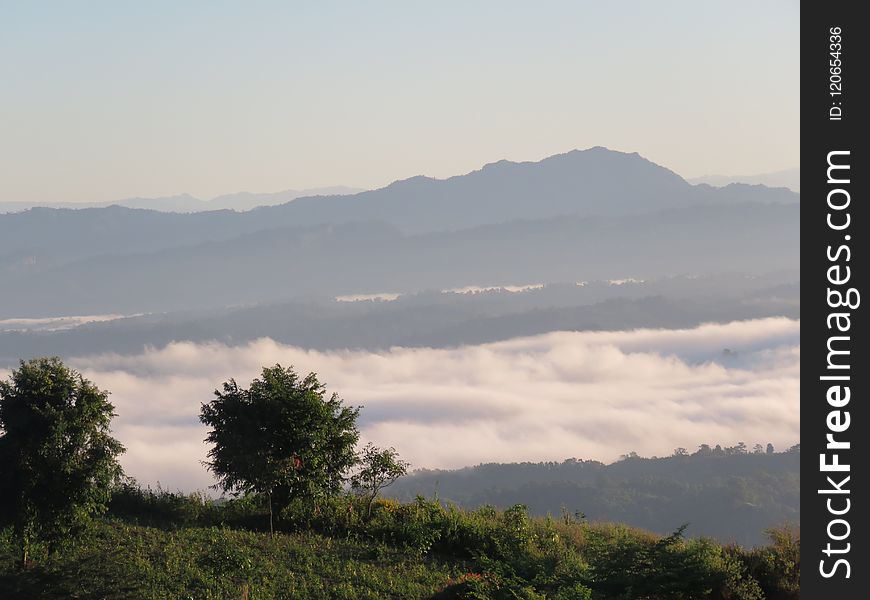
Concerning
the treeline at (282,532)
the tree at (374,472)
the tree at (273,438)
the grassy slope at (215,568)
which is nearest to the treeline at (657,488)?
the tree at (374,472)

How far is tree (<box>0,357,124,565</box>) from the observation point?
25297 millimetres

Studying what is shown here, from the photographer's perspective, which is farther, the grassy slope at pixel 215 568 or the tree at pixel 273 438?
the tree at pixel 273 438

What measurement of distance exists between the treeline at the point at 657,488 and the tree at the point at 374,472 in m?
74.1

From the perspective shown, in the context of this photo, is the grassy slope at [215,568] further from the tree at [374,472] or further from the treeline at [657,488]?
the treeline at [657,488]

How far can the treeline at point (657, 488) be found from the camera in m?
115

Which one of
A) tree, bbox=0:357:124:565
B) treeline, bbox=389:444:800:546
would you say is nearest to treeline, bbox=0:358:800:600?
tree, bbox=0:357:124:565

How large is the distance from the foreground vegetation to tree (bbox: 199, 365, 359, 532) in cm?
131

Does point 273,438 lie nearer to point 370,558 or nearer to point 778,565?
point 370,558

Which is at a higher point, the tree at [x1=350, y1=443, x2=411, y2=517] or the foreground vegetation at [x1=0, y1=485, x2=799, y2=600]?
the tree at [x1=350, y1=443, x2=411, y2=517]

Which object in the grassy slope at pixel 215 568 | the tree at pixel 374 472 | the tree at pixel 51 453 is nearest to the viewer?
the grassy slope at pixel 215 568

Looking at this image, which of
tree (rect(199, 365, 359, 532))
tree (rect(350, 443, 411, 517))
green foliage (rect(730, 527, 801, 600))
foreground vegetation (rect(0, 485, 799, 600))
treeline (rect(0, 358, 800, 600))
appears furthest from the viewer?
tree (rect(350, 443, 411, 517))

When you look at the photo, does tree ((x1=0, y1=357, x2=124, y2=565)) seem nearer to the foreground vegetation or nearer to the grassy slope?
the grassy slope
